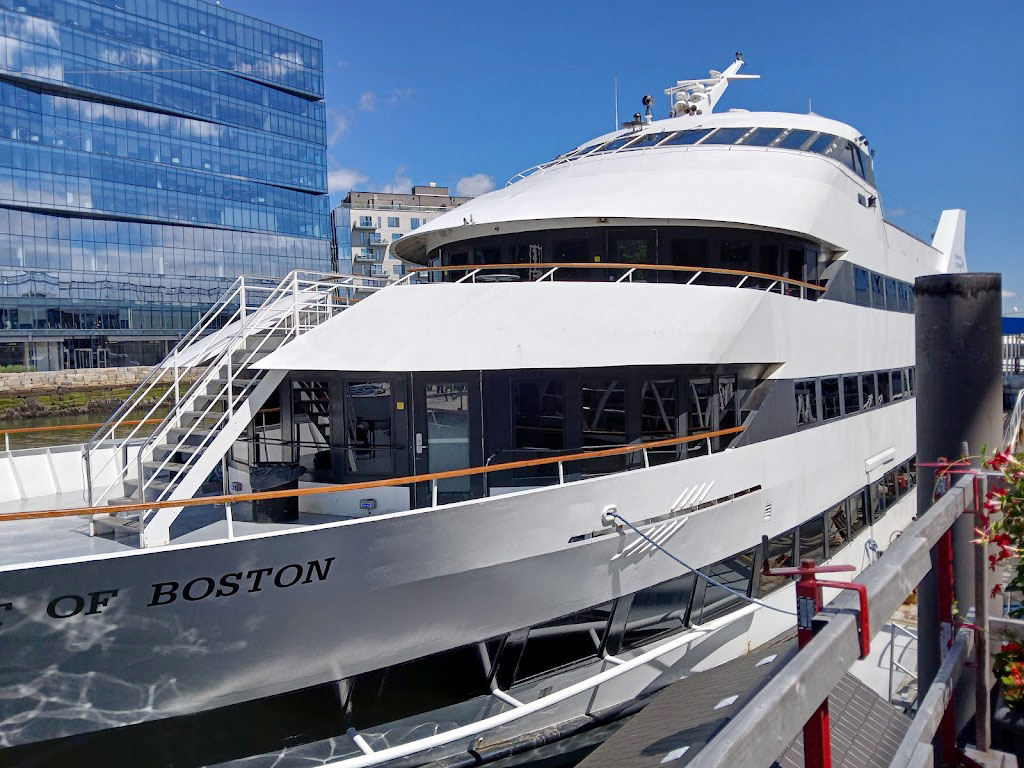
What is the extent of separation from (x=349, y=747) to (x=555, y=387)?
13.7ft

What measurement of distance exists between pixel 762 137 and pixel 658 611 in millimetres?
8999

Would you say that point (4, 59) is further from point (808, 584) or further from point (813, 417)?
point (808, 584)

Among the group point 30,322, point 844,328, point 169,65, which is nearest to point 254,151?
point 169,65

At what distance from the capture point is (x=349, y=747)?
6285 mm

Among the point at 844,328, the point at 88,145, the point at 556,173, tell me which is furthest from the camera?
the point at 88,145

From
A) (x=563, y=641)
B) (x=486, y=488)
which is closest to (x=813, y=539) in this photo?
(x=563, y=641)

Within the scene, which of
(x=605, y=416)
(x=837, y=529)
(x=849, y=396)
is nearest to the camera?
(x=605, y=416)

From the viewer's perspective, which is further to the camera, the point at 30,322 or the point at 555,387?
the point at 30,322

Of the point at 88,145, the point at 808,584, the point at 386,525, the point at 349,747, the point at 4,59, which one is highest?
the point at 4,59

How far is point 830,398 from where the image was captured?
35.1ft

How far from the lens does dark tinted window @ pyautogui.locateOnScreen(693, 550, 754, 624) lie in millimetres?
8500

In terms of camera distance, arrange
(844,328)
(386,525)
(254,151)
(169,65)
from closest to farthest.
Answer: (386,525) → (844,328) → (169,65) → (254,151)

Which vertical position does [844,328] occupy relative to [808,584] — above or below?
above

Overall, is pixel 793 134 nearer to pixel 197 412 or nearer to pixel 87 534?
pixel 197 412
